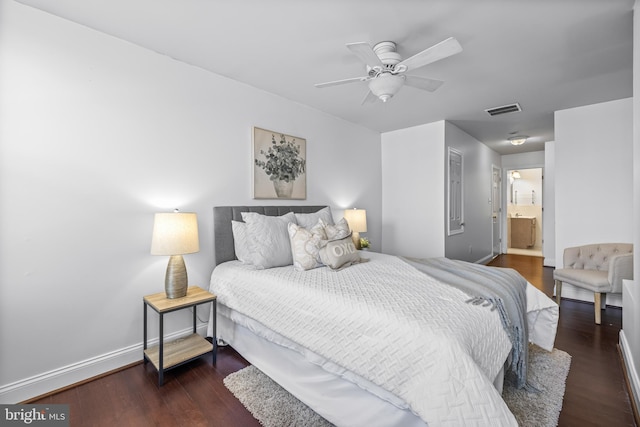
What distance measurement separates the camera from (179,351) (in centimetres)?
220

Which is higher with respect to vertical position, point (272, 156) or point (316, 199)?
point (272, 156)

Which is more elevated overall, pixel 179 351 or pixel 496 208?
pixel 496 208

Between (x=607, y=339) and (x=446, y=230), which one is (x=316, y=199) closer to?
(x=446, y=230)

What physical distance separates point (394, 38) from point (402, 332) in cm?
208

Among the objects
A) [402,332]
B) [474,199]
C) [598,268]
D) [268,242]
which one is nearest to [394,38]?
[268,242]

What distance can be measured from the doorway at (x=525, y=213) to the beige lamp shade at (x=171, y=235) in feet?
26.0

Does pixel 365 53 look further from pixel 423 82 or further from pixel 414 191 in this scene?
pixel 414 191

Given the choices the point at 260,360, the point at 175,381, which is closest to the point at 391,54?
the point at 260,360

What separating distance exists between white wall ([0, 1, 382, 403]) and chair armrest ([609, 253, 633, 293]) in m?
4.05

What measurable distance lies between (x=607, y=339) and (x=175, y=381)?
12.3ft

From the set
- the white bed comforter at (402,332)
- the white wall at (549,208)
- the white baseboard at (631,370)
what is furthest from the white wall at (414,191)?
the white wall at (549,208)

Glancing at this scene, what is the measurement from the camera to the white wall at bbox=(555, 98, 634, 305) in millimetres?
3420

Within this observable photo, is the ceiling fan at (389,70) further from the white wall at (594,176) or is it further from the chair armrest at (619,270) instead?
the white wall at (594,176)

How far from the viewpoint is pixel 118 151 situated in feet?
7.18
